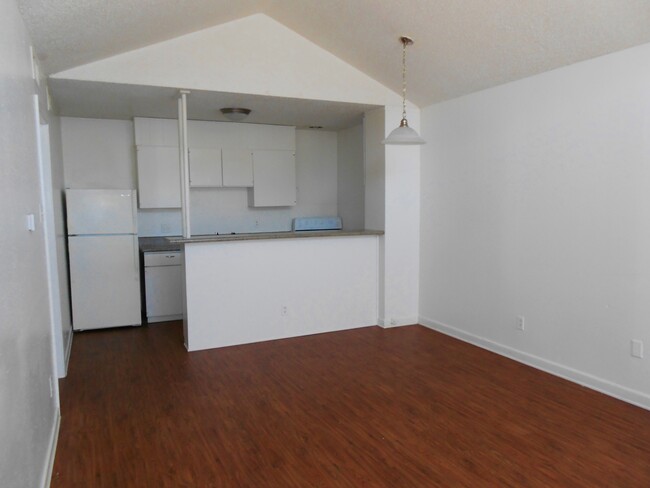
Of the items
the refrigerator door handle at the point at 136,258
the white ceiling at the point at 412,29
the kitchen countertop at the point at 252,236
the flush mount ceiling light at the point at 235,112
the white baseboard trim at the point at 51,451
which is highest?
the white ceiling at the point at 412,29

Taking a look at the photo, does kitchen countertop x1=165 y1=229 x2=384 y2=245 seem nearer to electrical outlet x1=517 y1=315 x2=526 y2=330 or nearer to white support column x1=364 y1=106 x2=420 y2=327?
white support column x1=364 y1=106 x2=420 y2=327

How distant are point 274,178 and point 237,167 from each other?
51 centimetres

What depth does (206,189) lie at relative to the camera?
6.02m

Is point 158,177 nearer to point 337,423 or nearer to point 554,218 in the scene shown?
point 337,423

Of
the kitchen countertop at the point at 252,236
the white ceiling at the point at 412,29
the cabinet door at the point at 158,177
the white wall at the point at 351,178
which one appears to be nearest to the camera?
the white ceiling at the point at 412,29

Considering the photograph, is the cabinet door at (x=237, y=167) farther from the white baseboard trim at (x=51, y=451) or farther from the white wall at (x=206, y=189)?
the white baseboard trim at (x=51, y=451)

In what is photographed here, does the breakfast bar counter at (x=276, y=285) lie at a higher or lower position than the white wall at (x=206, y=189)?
lower

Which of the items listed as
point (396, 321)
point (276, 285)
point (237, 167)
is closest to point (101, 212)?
point (237, 167)

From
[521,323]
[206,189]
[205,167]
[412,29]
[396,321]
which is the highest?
[412,29]

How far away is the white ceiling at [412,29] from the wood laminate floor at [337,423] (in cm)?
239

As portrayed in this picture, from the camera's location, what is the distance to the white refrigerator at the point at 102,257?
4.76 m

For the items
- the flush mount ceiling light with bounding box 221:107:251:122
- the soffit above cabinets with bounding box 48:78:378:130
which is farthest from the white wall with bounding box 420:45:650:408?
the flush mount ceiling light with bounding box 221:107:251:122

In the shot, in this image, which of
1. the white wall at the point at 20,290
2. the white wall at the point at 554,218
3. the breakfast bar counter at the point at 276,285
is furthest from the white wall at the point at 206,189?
the white wall at the point at 20,290

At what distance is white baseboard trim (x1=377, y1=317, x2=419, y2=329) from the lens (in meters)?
5.01
